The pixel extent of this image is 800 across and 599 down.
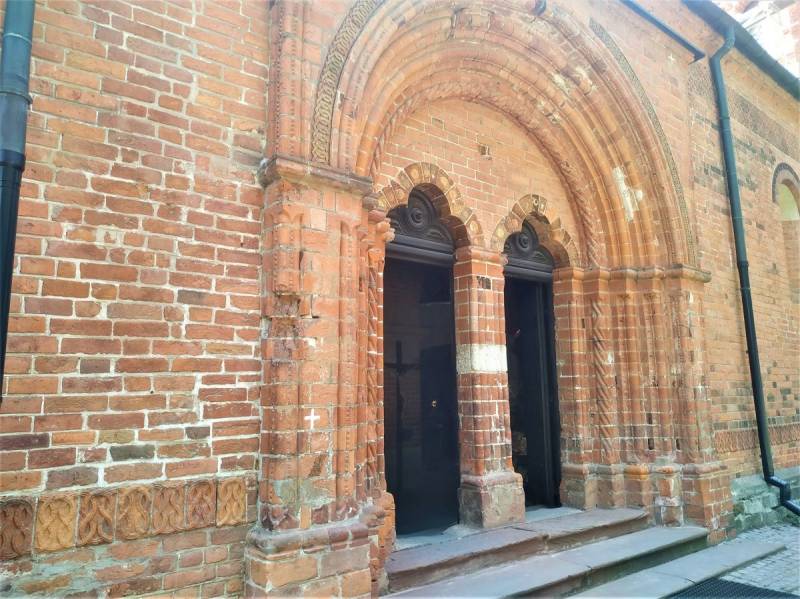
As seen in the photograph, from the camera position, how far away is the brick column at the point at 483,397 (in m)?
5.30

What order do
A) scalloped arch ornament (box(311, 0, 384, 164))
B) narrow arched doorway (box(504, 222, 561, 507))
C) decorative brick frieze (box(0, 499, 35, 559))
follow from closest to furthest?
1. decorative brick frieze (box(0, 499, 35, 559))
2. scalloped arch ornament (box(311, 0, 384, 164))
3. narrow arched doorway (box(504, 222, 561, 507))

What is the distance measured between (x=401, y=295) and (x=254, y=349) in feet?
15.8

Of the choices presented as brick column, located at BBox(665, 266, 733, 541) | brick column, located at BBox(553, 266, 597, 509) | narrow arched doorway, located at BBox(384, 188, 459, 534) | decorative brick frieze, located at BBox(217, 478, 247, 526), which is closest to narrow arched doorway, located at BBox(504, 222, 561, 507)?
brick column, located at BBox(553, 266, 597, 509)

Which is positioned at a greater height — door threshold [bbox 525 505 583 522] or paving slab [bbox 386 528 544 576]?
paving slab [bbox 386 528 544 576]

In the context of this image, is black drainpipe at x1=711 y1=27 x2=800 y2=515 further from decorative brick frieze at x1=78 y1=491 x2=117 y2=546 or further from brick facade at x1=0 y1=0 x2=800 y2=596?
decorative brick frieze at x1=78 y1=491 x2=117 y2=546

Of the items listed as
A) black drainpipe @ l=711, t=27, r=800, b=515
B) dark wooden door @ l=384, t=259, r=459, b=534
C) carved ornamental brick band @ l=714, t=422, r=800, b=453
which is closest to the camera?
carved ornamental brick band @ l=714, t=422, r=800, b=453

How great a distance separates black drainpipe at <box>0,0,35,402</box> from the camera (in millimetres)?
2695

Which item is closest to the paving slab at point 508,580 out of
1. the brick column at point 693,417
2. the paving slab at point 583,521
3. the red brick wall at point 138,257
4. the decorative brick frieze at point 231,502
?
the paving slab at point 583,521

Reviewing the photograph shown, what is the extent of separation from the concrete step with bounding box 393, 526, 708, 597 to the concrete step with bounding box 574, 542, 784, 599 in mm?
82

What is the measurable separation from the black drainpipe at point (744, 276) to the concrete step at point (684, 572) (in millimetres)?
1493

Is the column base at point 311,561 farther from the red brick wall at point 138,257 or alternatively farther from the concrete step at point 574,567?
the concrete step at point 574,567

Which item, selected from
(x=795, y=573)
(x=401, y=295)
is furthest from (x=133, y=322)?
(x=795, y=573)

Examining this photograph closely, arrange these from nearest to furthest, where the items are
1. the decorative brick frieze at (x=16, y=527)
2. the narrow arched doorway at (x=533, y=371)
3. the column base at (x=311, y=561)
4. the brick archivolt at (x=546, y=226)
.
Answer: the decorative brick frieze at (x=16, y=527) < the column base at (x=311, y=561) < the brick archivolt at (x=546, y=226) < the narrow arched doorway at (x=533, y=371)

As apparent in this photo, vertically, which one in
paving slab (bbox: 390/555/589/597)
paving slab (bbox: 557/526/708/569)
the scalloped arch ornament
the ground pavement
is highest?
the scalloped arch ornament
